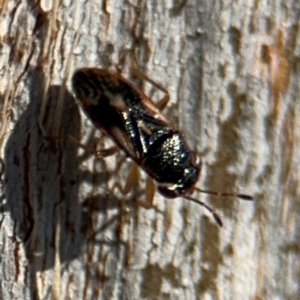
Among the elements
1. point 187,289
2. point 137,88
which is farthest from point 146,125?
point 187,289

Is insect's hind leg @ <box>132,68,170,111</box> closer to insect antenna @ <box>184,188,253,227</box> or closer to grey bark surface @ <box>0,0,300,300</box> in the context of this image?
grey bark surface @ <box>0,0,300,300</box>

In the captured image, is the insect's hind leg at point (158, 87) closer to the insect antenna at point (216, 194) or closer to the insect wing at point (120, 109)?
the insect wing at point (120, 109)

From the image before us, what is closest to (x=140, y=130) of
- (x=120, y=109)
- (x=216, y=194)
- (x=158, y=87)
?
(x=120, y=109)

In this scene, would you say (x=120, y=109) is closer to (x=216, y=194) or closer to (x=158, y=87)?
(x=158, y=87)

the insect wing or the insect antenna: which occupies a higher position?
the insect wing

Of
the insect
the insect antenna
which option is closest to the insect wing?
the insect

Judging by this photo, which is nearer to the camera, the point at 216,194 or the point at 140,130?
the point at 216,194
